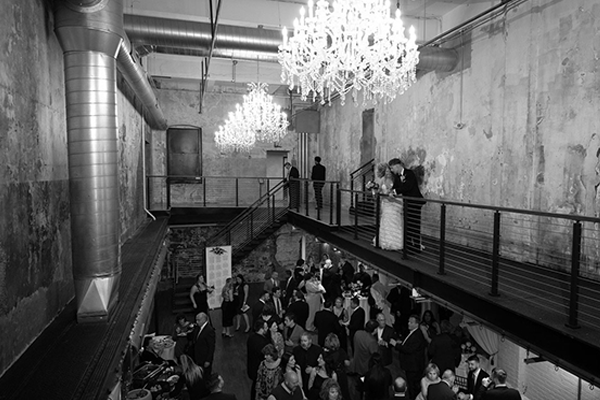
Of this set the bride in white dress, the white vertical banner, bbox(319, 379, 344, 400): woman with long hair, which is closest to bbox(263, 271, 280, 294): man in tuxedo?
the white vertical banner

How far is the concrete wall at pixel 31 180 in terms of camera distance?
3146mm

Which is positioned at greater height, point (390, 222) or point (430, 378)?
point (390, 222)

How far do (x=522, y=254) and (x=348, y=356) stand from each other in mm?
3388

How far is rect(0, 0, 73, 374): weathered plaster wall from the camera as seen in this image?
10.3 ft

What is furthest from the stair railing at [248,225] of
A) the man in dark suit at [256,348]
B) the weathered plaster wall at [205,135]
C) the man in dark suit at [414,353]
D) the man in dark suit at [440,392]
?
the man in dark suit at [440,392]

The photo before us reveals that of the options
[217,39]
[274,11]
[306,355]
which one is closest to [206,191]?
[274,11]

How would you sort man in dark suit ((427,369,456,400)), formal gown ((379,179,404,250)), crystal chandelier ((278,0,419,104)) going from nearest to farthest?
man in dark suit ((427,369,456,400)) < crystal chandelier ((278,0,419,104)) < formal gown ((379,179,404,250))

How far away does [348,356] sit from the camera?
5.96 metres

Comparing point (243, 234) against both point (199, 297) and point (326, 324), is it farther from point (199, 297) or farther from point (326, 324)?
point (326, 324)

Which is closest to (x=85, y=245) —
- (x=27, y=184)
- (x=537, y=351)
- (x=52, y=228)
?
(x=52, y=228)

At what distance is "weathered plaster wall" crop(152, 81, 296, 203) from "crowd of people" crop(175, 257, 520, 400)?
27.9 feet

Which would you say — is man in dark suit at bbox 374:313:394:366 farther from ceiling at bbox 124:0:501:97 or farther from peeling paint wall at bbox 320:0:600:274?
ceiling at bbox 124:0:501:97

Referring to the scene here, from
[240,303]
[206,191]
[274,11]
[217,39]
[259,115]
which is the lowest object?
[240,303]

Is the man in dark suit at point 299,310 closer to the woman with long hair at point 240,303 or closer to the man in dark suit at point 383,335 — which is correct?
the man in dark suit at point 383,335
